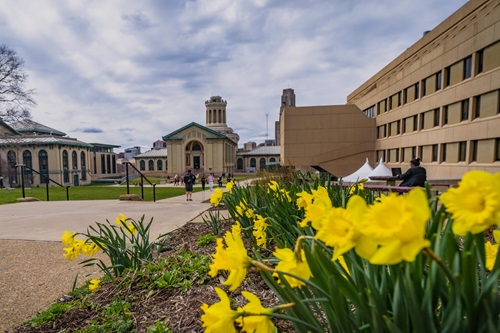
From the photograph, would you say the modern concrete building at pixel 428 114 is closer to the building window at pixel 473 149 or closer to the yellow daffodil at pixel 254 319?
the building window at pixel 473 149

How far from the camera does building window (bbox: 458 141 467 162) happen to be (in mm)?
16438

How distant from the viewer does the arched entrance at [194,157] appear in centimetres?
5524

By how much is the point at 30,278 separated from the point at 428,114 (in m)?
24.5

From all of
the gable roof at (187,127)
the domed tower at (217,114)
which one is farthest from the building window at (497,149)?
the domed tower at (217,114)

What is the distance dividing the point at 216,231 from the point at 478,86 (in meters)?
18.6

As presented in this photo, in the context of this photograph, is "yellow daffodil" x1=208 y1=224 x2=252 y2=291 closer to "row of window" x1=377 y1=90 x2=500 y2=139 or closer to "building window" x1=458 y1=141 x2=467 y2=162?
"row of window" x1=377 y1=90 x2=500 y2=139

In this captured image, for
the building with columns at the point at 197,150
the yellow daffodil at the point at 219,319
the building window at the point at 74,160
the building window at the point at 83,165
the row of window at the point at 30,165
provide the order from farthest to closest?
the building with columns at the point at 197,150
the building window at the point at 83,165
the building window at the point at 74,160
the row of window at the point at 30,165
the yellow daffodil at the point at 219,319

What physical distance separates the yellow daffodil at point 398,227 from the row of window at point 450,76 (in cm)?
1928

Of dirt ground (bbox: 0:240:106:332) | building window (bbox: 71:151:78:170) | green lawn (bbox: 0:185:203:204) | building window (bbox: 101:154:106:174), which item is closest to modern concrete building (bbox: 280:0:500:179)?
green lawn (bbox: 0:185:203:204)

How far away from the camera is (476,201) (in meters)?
0.64

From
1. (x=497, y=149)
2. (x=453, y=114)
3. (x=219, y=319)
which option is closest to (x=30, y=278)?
(x=219, y=319)

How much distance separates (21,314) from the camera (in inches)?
105

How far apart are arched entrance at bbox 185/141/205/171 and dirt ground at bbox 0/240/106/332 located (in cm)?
5062

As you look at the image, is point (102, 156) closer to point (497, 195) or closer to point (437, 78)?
point (437, 78)
